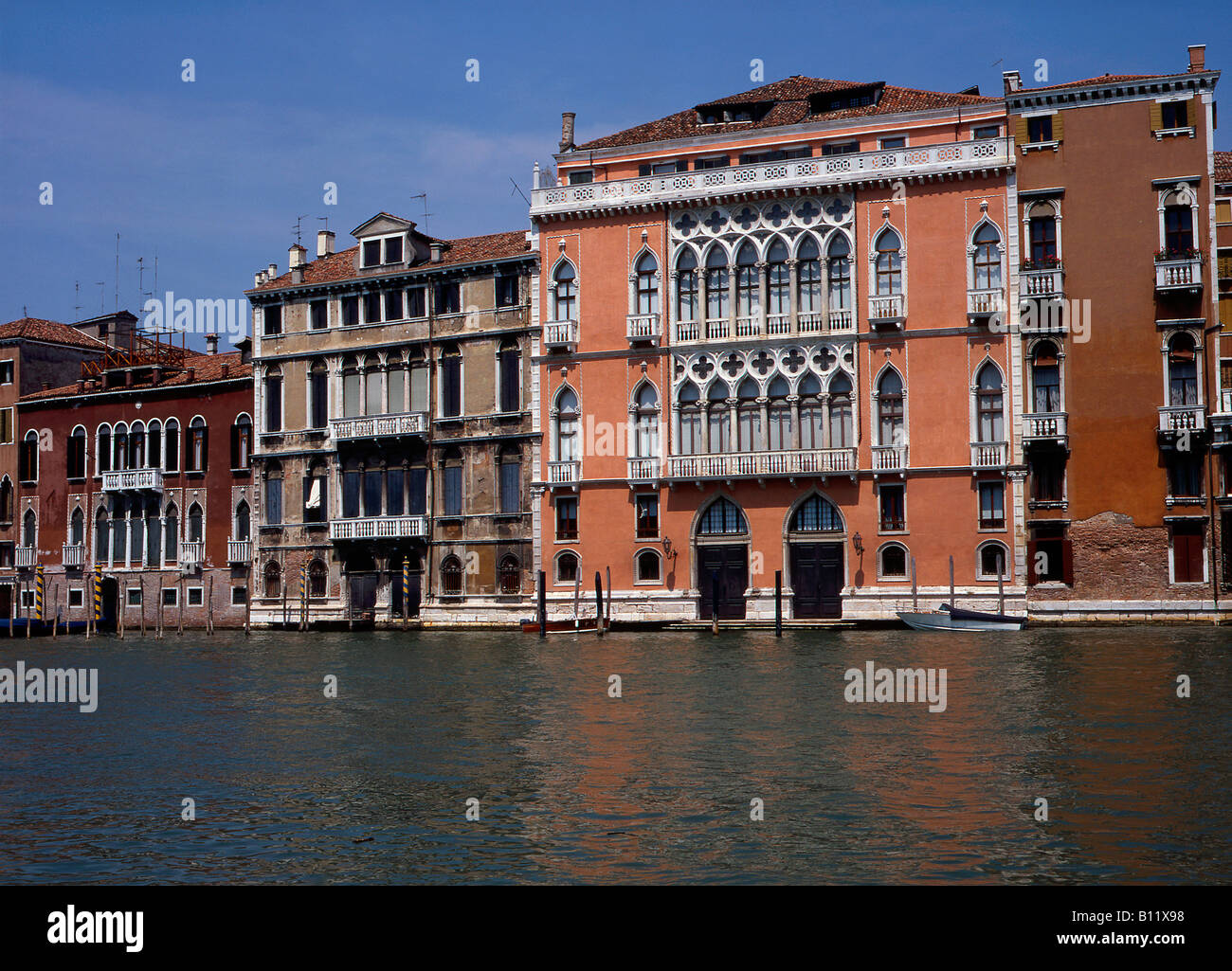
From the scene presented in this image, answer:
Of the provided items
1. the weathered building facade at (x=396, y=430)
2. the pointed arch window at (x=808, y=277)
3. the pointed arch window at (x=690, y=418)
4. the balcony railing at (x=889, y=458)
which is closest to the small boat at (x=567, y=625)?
the weathered building facade at (x=396, y=430)

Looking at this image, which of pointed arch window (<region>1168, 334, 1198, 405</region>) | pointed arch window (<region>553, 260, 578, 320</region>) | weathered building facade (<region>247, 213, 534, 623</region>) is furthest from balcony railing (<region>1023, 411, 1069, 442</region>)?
weathered building facade (<region>247, 213, 534, 623</region>)

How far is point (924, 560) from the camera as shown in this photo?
38.1 metres

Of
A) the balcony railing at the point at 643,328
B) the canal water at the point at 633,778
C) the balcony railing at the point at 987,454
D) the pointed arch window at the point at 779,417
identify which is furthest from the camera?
the balcony railing at the point at 643,328

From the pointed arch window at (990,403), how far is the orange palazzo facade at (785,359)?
9 centimetres

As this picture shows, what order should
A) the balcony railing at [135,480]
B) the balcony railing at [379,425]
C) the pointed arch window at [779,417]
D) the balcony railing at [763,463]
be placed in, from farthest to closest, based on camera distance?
the balcony railing at [135,480] → the balcony railing at [379,425] → the pointed arch window at [779,417] → the balcony railing at [763,463]

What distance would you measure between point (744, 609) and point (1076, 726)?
24042 millimetres

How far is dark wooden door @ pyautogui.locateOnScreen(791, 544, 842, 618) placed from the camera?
3919 cm

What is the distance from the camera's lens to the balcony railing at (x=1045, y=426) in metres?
37.1

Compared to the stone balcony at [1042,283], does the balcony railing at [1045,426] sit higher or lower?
lower

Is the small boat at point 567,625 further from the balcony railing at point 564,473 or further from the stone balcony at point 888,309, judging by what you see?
the stone balcony at point 888,309

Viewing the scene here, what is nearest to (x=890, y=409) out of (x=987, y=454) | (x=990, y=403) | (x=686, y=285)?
(x=990, y=403)

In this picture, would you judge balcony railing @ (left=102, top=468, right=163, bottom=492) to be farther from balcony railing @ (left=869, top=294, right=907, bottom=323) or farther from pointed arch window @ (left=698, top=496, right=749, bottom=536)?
balcony railing @ (left=869, top=294, right=907, bottom=323)

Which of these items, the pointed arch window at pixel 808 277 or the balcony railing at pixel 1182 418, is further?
the pointed arch window at pixel 808 277
